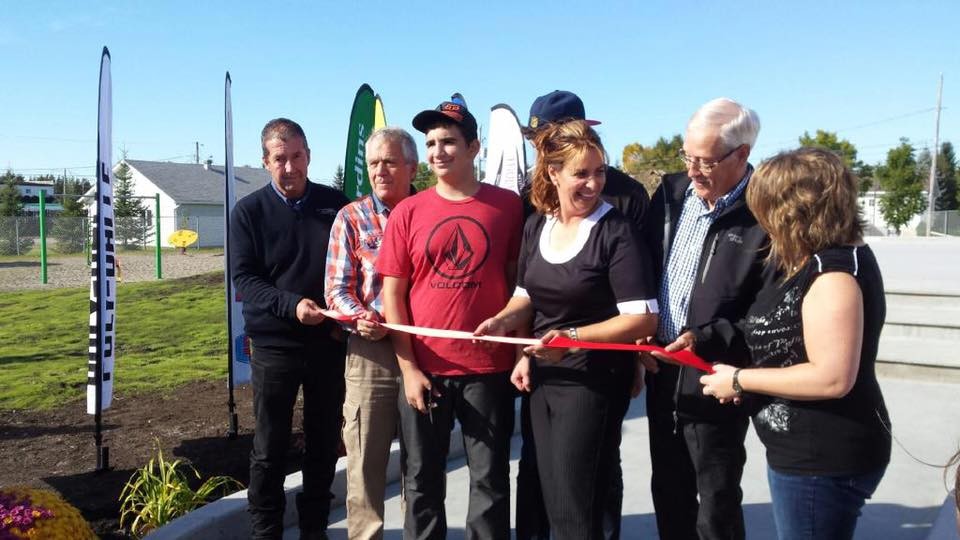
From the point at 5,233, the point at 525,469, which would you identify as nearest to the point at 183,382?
the point at 525,469

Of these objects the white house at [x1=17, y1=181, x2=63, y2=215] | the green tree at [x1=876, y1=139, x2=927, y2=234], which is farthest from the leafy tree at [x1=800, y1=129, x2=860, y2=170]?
the white house at [x1=17, y1=181, x2=63, y2=215]

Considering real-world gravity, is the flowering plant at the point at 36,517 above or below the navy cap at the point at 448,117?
below

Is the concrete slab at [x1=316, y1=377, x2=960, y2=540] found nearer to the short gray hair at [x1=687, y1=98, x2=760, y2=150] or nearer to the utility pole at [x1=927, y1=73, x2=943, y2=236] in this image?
the short gray hair at [x1=687, y1=98, x2=760, y2=150]

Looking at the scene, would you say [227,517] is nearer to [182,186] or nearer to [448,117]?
[448,117]

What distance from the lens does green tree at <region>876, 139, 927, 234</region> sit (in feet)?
126

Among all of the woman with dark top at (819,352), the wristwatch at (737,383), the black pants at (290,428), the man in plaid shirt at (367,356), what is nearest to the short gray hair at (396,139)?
the man in plaid shirt at (367,356)

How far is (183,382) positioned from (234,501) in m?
3.60

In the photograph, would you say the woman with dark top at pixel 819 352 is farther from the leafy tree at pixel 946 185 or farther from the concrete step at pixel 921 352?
the leafy tree at pixel 946 185

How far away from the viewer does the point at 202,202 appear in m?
52.0

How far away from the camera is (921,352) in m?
7.52

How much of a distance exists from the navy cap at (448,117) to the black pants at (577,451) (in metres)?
1.18

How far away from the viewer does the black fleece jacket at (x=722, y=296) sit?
259cm

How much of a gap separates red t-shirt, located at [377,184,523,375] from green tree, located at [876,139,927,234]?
1654 inches

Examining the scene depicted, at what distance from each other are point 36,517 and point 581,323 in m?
2.22
